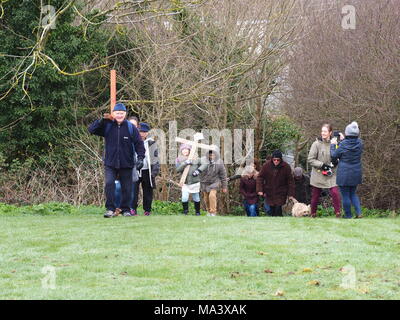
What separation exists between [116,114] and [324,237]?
4649 millimetres

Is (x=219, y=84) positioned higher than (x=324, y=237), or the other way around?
(x=219, y=84)

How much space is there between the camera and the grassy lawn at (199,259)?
6.91m

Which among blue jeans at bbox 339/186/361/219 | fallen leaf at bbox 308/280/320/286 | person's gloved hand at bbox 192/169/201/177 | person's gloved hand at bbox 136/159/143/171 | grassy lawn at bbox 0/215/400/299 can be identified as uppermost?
person's gloved hand at bbox 136/159/143/171

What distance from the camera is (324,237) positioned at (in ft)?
34.5

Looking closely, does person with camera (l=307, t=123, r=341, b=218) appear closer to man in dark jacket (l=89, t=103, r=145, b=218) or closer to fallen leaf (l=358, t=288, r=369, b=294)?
man in dark jacket (l=89, t=103, r=145, b=218)

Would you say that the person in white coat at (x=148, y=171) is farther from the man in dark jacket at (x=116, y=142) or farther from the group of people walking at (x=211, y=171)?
the man in dark jacket at (x=116, y=142)

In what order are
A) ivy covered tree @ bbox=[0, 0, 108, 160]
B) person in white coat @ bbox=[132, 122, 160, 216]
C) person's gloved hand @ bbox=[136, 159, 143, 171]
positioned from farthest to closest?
ivy covered tree @ bbox=[0, 0, 108, 160] → person in white coat @ bbox=[132, 122, 160, 216] → person's gloved hand @ bbox=[136, 159, 143, 171]

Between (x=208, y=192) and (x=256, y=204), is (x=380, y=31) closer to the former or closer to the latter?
(x=256, y=204)

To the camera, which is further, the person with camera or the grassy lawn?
the person with camera

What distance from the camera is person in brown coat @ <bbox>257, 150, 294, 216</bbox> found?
656 inches

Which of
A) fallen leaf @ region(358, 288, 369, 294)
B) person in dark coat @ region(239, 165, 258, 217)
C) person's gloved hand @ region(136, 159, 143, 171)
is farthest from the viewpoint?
person in dark coat @ region(239, 165, 258, 217)

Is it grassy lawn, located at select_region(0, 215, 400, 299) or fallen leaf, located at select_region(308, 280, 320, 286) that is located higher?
grassy lawn, located at select_region(0, 215, 400, 299)

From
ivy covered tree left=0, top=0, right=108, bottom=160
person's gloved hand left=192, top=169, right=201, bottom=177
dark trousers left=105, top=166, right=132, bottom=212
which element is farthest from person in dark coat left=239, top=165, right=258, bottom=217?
ivy covered tree left=0, top=0, right=108, bottom=160
